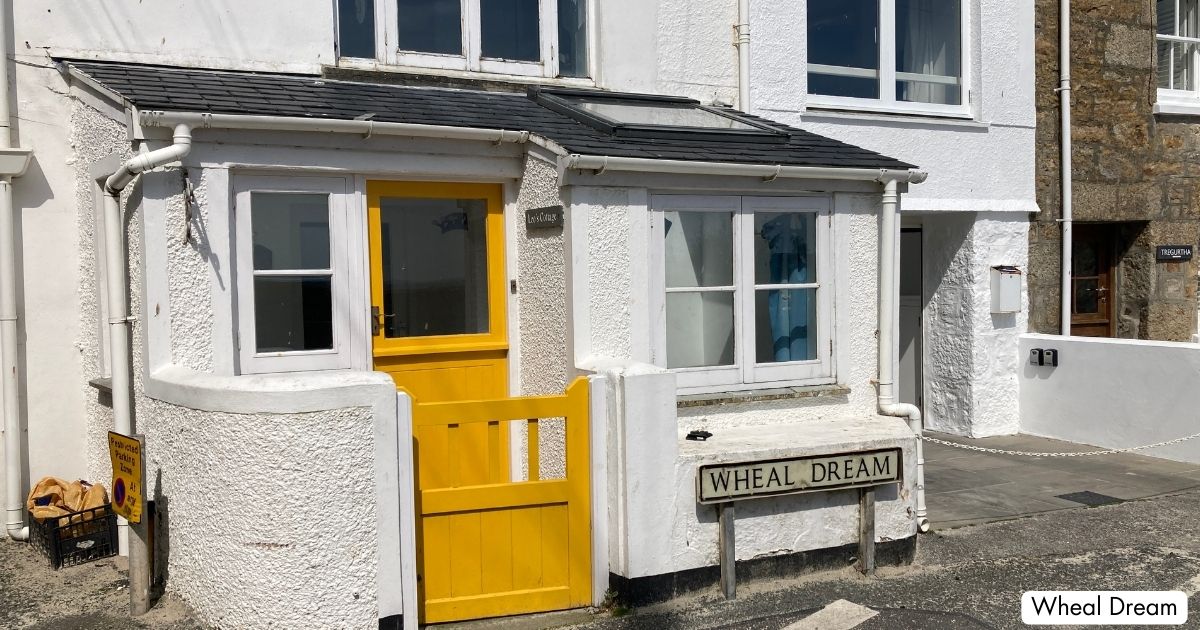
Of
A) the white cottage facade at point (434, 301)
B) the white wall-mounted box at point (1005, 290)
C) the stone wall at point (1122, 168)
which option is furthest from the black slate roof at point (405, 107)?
the stone wall at point (1122, 168)

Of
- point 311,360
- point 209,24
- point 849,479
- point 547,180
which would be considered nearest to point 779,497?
point 849,479

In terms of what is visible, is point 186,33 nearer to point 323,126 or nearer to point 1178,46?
point 323,126

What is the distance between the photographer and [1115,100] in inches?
412

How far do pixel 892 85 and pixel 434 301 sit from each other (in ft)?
16.2

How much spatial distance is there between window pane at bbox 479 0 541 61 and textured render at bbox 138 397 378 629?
12.0ft

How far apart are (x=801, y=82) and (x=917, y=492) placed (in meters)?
3.79

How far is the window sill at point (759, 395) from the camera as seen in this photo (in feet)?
21.2

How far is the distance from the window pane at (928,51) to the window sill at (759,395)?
3.75 metres

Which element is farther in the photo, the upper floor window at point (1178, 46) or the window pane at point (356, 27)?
the upper floor window at point (1178, 46)

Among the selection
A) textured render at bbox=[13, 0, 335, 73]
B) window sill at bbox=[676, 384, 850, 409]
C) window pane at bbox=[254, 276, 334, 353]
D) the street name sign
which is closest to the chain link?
window sill at bbox=[676, 384, 850, 409]

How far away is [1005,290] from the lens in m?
9.77

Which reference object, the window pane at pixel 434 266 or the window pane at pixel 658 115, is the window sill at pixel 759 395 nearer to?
the window pane at pixel 434 266

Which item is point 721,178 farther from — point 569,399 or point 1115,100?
point 1115,100

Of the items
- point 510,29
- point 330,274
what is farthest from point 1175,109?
point 330,274
